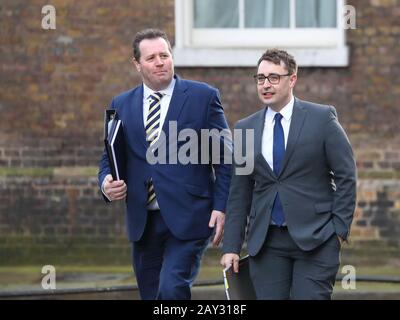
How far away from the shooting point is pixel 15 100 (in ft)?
37.9

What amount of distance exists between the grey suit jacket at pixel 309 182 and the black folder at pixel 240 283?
0.68 ft

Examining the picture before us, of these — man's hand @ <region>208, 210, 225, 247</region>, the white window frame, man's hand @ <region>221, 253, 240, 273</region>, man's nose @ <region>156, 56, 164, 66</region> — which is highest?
the white window frame

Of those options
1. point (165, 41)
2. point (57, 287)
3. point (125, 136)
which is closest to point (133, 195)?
point (125, 136)

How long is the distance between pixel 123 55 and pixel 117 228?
1.76m

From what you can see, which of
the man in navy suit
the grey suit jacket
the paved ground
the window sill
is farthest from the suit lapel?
the window sill

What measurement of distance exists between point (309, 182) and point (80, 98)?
18.8 ft

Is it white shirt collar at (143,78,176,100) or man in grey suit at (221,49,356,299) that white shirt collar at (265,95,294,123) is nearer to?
man in grey suit at (221,49,356,299)

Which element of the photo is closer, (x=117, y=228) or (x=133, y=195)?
(x=133, y=195)

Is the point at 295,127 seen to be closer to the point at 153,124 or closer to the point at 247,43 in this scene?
the point at 153,124

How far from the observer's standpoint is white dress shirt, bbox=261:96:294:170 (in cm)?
625

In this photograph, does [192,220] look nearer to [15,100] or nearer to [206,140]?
[206,140]

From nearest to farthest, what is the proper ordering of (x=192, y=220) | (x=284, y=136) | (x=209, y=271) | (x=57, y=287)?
(x=284, y=136), (x=192, y=220), (x=57, y=287), (x=209, y=271)

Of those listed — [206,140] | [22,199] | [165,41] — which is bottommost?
[22,199]

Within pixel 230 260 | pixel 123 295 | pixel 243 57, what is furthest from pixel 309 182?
pixel 243 57
